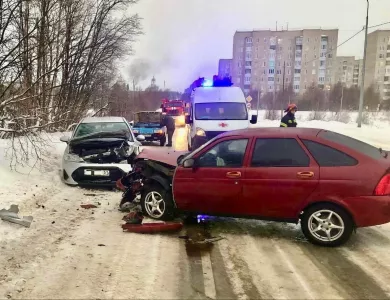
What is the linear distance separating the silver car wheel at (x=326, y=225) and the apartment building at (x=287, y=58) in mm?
78645

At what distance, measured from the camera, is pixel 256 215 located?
5.14m

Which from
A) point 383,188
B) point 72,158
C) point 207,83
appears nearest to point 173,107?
point 207,83

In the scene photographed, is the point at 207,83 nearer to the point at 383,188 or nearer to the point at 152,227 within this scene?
the point at 152,227

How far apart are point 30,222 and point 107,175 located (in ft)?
9.16

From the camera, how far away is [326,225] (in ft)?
15.9

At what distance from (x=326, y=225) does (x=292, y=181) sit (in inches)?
27.7

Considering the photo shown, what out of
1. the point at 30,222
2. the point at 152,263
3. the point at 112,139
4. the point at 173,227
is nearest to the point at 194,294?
the point at 152,263

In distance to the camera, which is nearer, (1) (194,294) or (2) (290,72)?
(1) (194,294)

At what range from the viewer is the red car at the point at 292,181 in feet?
15.3

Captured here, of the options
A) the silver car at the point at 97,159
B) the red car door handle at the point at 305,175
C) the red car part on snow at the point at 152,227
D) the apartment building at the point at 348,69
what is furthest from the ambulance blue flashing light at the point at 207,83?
the apartment building at the point at 348,69

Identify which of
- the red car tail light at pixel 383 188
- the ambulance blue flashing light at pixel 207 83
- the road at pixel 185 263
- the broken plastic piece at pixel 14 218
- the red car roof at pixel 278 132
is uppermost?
the ambulance blue flashing light at pixel 207 83

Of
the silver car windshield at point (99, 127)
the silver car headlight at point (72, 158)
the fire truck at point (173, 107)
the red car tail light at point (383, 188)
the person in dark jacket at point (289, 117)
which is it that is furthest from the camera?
the fire truck at point (173, 107)

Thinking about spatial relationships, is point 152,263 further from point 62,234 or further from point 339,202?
point 339,202

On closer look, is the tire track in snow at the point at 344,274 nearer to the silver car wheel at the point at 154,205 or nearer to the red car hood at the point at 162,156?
the silver car wheel at the point at 154,205
